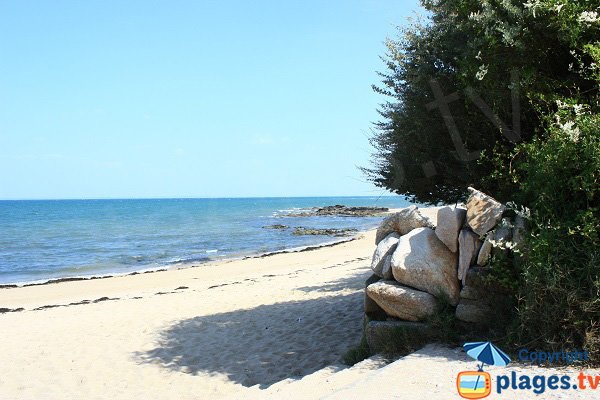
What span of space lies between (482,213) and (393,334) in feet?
6.01

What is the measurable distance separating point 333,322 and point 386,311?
298 centimetres

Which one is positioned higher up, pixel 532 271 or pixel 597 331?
pixel 532 271

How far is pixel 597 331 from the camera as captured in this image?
4.91m

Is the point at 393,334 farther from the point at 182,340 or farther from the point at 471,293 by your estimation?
the point at 182,340

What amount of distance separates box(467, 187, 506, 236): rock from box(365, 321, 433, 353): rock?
1330 millimetres

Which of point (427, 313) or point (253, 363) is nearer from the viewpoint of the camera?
point (427, 313)

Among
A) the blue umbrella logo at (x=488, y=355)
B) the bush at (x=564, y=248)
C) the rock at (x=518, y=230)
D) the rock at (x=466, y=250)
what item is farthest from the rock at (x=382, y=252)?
the blue umbrella logo at (x=488, y=355)

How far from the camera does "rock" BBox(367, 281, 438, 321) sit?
20.6ft

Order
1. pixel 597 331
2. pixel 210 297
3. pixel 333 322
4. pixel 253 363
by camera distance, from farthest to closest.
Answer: pixel 210 297 < pixel 333 322 < pixel 253 363 < pixel 597 331

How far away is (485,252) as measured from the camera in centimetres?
588

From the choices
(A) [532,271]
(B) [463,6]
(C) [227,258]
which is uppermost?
(B) [463,6]

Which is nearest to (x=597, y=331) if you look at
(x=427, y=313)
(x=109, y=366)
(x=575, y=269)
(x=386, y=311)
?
(x=575, y=269)

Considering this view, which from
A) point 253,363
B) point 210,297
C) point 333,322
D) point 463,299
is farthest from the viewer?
point 210,297

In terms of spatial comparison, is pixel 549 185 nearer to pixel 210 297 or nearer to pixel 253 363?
pixel 253 363
